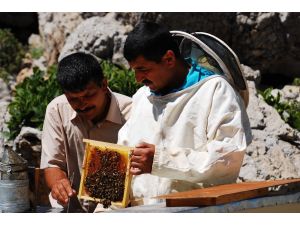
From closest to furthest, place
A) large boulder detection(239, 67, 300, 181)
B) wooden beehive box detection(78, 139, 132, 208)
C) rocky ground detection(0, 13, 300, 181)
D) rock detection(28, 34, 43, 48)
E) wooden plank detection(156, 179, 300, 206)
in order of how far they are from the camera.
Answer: wooden plank detection(156, 179, 300, 206), wooden beehive box detection(78, 139, 132, 208), large boulder detection(239, 67, 300, 181), rocky ground detection(0, 13, 300, 181), rock detection(28, 34, 43, 48)

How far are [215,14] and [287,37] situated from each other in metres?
1.03

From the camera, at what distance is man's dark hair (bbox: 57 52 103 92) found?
18.9 ft

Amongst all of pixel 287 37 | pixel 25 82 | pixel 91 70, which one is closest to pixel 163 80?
pixel 91 70

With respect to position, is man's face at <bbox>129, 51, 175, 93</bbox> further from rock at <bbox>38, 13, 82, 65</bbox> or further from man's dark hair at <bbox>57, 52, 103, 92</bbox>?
rock at <bbox>38, 13, 82, 65</bbox>

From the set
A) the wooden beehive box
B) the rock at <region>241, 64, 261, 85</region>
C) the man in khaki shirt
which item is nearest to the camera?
the wooden beehive box

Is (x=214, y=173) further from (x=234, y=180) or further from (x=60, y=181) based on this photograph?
(x=60, y=181)

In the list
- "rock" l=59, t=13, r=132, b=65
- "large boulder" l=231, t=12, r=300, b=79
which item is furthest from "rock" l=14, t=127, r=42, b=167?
"large boulder" l=231, t=12, r=300, b=79

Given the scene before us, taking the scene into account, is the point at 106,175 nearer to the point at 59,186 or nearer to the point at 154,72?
the point at 59,186

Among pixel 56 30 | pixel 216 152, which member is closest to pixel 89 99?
pixel 216 152

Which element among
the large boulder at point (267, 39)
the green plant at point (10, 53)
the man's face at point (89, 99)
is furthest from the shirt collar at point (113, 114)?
the green plant at point (10, 53)

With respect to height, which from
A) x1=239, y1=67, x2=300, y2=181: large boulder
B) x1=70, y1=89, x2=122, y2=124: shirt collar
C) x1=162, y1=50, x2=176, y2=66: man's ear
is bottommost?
x1=239, y1=67, x2=300, y2=181: large boulder

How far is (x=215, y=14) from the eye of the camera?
10.3m

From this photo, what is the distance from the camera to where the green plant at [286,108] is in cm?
928

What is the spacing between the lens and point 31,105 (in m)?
9.08
